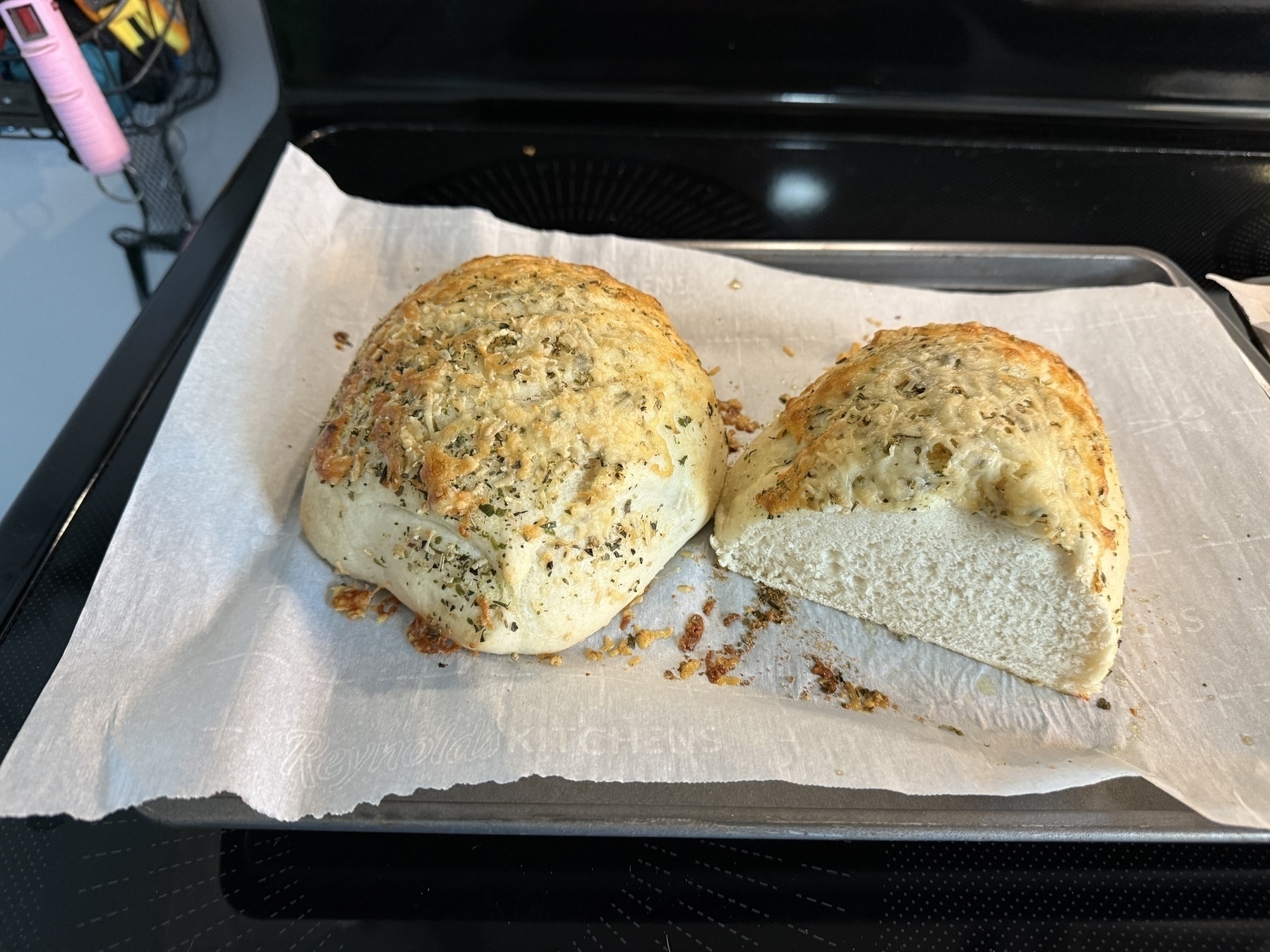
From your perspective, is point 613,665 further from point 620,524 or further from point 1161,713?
point 1161,713

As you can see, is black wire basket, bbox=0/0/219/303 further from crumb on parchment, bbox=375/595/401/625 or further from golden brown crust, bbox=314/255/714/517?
crumb on parchment, bbox=375/595/401/625

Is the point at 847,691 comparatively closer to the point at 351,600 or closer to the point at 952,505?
the point at 952,505

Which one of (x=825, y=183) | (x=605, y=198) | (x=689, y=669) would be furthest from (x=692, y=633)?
(x=825, y=183)

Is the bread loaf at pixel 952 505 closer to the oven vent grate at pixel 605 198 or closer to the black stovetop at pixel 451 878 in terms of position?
the black stovetop at pixel 451 878

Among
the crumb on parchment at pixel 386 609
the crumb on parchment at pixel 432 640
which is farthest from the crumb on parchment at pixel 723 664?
the crumb on parchment at pixel 386 609

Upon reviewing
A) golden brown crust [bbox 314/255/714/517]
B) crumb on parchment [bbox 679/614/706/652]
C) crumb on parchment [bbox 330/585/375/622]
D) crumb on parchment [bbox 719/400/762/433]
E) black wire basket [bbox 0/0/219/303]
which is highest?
black wire basket [bbox 0/0/219/303]

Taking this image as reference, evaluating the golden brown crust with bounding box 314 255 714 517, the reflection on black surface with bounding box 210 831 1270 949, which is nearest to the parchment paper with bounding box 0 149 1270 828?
the reflection on black surface with bounding box 210 831 1270 949

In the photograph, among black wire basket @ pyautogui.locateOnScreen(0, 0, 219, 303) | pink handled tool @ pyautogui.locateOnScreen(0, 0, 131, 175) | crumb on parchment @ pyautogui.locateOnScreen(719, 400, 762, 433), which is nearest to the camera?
crumb on parchment @ pyautogui.locateOnScreen(719, 400, 762, 433)

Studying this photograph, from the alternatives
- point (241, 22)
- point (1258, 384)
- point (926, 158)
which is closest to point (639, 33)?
point (926, 158)
